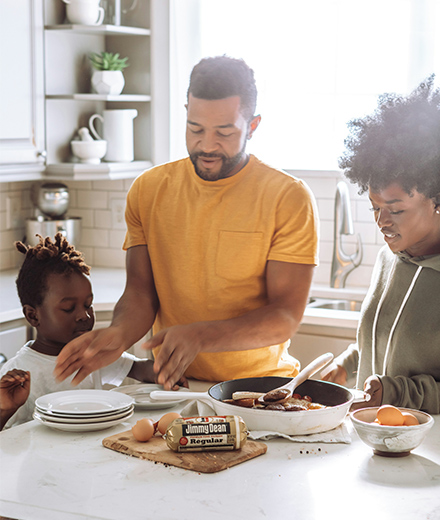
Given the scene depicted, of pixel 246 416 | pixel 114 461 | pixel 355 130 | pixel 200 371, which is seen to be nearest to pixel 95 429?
pixel 114 461

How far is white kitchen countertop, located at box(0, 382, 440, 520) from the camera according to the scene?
1143 mm

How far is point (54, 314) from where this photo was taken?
2.00 metres

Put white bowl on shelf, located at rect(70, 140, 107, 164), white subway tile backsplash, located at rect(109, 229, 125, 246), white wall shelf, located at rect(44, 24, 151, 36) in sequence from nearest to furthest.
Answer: white wall shelf, located at rect(44, 24, 151, 36)
white bowl on shelf, located at rect(70, 140, 107, 164)
white subway tile backsplash, located at rect(109, 229, 125, 246)

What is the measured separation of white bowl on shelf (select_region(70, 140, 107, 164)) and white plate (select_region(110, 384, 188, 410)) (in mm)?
1839

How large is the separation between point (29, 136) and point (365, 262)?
1660 millimetres

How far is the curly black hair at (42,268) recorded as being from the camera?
6.65ft

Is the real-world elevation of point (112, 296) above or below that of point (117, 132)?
below

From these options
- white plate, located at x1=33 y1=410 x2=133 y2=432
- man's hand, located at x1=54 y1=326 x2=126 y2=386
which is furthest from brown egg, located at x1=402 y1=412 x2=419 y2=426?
man's hand, located at x1=54 y1=326 x2=126 y2=386

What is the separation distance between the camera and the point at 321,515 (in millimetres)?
1126

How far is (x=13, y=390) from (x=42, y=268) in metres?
0.46

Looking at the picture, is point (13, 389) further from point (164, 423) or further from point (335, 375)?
point (335, 375)

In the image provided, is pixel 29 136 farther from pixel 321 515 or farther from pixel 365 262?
pixel 321 515

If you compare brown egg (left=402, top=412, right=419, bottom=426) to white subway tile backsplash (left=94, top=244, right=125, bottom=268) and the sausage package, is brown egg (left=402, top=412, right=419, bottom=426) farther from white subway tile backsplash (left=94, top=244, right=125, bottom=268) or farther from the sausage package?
white subway tile backsplash (left=94, top=244, right=125, bottom=268)

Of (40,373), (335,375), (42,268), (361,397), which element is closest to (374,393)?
(361,397)
